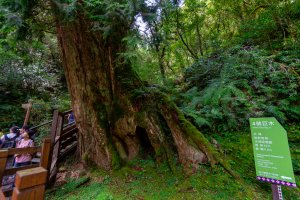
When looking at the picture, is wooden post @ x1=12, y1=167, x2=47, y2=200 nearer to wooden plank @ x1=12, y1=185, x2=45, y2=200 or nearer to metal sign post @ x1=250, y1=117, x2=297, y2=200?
wooden plank @ x1=12, y1=185, x2=45, y2=200

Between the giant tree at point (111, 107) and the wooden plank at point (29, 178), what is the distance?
137 inches

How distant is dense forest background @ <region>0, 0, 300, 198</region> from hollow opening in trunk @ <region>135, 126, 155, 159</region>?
1.23 m

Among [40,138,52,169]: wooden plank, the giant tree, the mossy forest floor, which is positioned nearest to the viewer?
the mossy forest floor

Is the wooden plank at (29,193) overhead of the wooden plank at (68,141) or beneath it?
overhead

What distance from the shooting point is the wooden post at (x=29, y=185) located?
3.26 feet

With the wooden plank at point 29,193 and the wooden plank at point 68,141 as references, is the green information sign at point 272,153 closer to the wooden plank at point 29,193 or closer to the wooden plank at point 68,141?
the wooden plank at point 29,193

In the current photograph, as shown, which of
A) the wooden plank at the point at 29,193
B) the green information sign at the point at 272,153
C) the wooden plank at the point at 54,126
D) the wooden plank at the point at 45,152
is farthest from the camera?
the wooden plank at the point at 54,126

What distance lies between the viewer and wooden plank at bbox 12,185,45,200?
99 cm

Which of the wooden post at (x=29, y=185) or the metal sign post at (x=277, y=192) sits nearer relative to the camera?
the wooden post at (x=29, y=185)

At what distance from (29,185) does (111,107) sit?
364cm

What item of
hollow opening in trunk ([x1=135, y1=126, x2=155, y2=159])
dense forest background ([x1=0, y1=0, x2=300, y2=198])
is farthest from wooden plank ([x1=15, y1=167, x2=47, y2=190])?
hollow opening in trunk ([x1=135, y1=126, x2=155, y2=159])

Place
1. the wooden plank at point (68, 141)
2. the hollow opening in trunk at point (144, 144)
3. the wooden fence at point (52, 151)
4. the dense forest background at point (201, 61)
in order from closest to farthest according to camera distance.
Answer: the wooden fence at point (52, 151)
the dense forest background at point (201, 61)
the hollow opening in trunk at point (144, 144)
the wooden plank at point (68, 141)

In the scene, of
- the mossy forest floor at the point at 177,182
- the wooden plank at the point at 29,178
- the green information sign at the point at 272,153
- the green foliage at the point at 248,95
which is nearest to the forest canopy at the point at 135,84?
the green foliage at the point at 248,95

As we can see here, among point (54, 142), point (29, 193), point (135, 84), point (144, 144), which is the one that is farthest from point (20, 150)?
point (29, 193)
